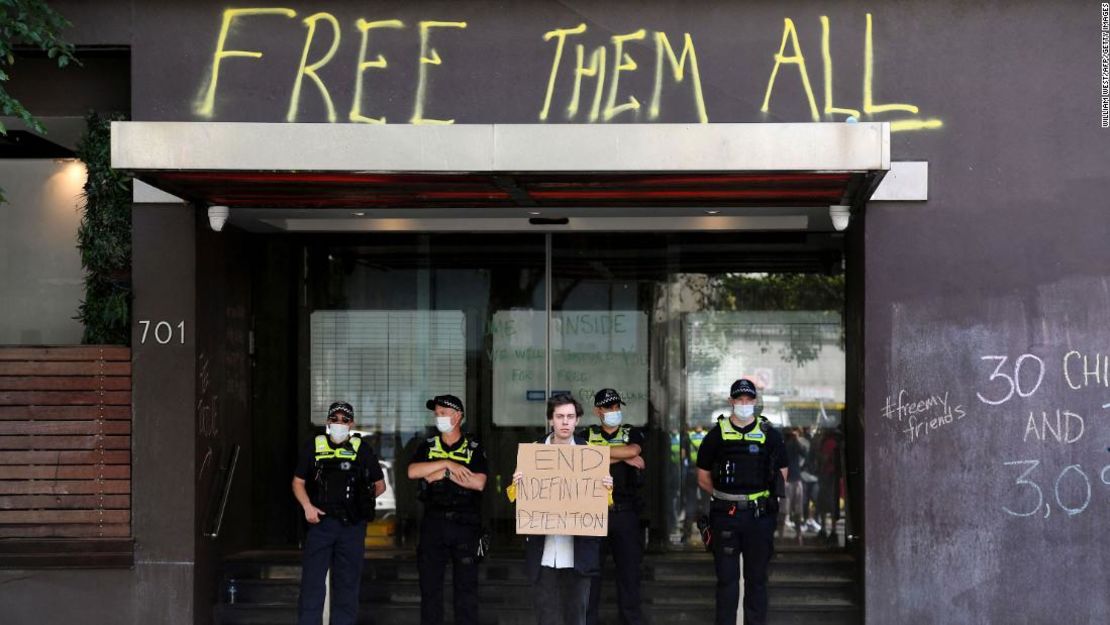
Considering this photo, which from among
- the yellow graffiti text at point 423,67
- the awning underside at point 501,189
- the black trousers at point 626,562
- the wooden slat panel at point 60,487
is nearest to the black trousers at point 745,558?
the black trousers at point 626,562

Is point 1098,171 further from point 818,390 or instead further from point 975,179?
point 818,390

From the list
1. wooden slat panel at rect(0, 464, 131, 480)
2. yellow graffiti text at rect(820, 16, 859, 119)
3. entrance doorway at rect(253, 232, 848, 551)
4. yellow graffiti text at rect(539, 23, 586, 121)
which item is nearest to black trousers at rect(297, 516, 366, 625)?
wooden slat panel at rect(0, 464, 131, 480)

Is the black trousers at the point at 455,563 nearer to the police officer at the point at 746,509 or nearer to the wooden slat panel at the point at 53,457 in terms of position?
the police officer at the point at 746,509

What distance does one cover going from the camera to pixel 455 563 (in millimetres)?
9336

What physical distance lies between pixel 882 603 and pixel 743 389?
6.63 ft

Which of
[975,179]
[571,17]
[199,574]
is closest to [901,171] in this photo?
[975,179]

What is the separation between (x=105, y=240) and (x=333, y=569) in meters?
3.25

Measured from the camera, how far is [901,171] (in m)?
9.43

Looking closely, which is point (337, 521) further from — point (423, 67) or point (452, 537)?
point (423, 67)

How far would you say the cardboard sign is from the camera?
7.95m

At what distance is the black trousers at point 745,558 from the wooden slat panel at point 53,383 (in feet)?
16.3

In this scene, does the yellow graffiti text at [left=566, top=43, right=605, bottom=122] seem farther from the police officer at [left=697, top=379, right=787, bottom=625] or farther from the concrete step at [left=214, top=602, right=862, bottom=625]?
the concrete step at [left=214, top=602, right=862, bottom=625]

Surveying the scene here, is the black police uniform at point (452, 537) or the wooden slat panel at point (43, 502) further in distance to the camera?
the wooden slat panel at point (43, 502)

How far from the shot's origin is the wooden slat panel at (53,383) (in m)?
9.59
